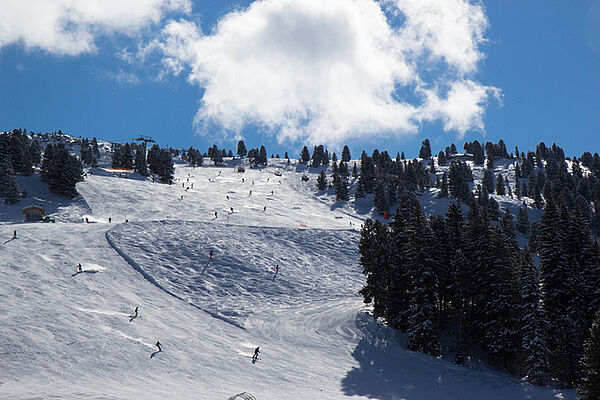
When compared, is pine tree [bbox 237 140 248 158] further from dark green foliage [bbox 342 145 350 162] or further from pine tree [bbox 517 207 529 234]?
pine tree [bbox 517 207 529 234]

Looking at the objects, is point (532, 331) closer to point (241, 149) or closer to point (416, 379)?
point (416, 379)

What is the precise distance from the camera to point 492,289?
35.9 metres

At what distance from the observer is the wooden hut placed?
192ft

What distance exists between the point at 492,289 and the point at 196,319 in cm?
2608

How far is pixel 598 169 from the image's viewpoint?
159 metres

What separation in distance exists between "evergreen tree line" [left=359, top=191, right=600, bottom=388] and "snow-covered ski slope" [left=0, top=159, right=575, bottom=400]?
2249 mm

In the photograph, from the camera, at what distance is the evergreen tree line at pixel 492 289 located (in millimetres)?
32250

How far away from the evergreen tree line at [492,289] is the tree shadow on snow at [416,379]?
1401mm

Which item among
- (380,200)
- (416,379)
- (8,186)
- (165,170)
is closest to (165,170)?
(165,170)

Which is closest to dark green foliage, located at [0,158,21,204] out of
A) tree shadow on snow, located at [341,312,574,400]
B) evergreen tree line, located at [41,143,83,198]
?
evergreen tree line, located at [41,143,83,198]

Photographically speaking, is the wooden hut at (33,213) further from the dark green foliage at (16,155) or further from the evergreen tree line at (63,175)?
the dark green foliage at (16,155)

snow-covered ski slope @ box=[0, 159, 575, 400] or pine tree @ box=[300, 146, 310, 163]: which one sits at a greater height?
pine tree @ box=[300, 146, 310, 163]

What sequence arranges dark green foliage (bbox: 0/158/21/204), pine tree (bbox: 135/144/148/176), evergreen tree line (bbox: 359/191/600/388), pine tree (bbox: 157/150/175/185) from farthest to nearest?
1. pine tree (bbox: 135/144/148/176)
2. pine tree (bbox: 157/150/175/185)
3. dark green foliage (bbox: 0/158/21/204)
4. evergreen tree line (bbox: 359/191/600/388)

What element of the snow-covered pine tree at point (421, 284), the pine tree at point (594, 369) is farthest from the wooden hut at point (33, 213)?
the pine tree at point (594, 369)
